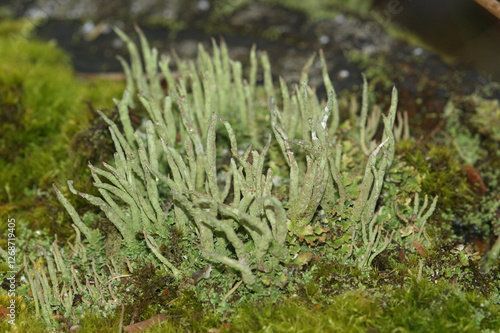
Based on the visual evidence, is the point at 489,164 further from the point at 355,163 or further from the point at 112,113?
the point at 112,113

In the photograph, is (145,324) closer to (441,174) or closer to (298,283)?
(298,283)

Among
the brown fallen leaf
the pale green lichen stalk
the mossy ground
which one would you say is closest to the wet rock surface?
the mossy ground

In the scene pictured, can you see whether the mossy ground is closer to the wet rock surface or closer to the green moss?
the green moss

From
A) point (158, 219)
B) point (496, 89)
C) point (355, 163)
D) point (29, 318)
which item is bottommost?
point (29, 318)

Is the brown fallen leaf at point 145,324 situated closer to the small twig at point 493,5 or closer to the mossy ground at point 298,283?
the mossy ground at point 298,283

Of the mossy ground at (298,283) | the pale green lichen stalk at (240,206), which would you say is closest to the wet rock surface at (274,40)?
Answer: the mossy ground at (298,283)

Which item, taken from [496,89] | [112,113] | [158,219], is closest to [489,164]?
[496,89]

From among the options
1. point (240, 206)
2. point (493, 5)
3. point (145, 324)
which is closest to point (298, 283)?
point (240, 206)
